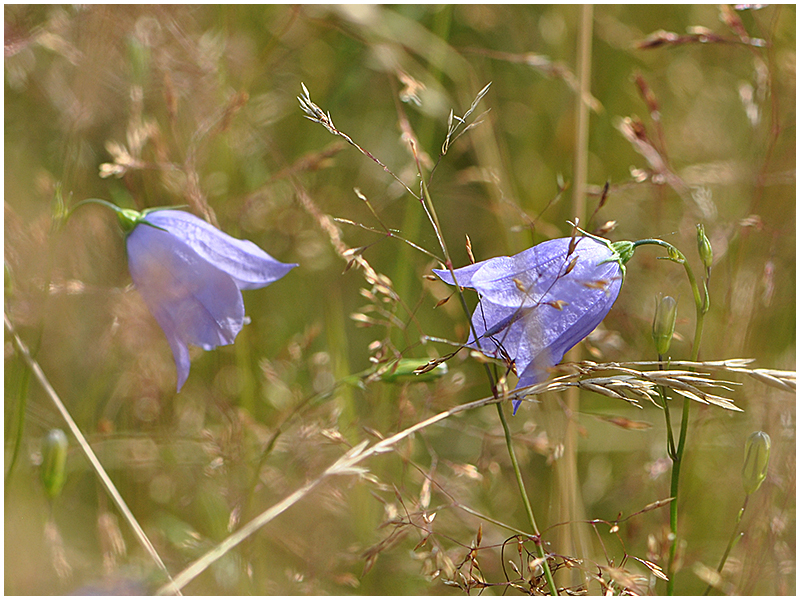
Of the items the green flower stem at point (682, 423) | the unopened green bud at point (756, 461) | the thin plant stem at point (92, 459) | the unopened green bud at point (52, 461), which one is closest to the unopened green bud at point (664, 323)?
the green flower stem at point (682, 423)

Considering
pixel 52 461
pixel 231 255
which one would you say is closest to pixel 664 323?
pixel 231 255

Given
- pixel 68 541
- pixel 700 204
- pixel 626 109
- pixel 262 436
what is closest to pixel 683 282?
pixel 700 204

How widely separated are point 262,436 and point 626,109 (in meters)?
1.54

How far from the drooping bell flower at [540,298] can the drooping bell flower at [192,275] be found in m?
0.35

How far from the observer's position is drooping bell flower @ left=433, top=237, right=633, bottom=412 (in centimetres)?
83

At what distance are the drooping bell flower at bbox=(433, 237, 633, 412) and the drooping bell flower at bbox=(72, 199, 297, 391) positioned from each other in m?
0.35

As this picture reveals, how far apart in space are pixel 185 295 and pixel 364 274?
0.31m

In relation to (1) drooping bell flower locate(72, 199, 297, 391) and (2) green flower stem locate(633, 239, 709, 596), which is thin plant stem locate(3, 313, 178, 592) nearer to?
(1) drooping bell flower locate(72, 199, 297, 391)

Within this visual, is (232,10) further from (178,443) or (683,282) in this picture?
(683,282)

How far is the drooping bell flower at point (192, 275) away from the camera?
40.3 inches

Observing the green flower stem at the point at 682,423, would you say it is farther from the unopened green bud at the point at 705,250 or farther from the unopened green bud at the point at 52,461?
the unopened green bud at the point at 52,461

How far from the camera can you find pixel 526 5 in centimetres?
200

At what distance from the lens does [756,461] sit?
0.88 m

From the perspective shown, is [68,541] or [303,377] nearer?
[68,541]
